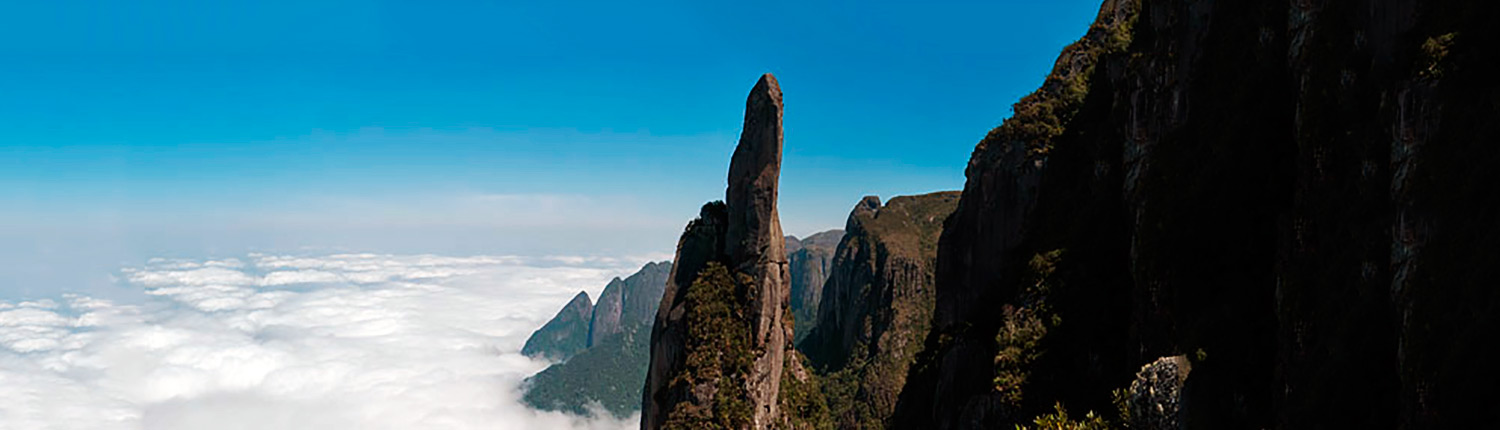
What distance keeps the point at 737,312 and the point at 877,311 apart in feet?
238

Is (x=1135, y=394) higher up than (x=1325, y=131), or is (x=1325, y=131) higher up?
(x=1325, y=131)

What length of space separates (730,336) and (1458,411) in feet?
217

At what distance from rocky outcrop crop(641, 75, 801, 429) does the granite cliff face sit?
76.4ft

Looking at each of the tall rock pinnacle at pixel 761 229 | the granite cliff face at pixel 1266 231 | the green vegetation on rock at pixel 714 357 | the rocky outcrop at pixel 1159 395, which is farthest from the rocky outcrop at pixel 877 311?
the rocky outcrop at pixel 1159 395

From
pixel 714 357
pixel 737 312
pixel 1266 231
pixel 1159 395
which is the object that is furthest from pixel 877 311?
pixel 1159 395

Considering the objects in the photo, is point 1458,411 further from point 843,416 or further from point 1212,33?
point 843,416

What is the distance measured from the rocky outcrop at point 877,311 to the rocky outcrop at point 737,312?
131 ft

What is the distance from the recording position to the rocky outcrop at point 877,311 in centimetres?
12766

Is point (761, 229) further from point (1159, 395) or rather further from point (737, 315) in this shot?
point (1159, 395)

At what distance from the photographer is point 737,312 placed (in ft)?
A: 279

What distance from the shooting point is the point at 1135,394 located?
34.3 meters

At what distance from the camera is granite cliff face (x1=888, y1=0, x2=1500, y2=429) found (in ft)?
66.9

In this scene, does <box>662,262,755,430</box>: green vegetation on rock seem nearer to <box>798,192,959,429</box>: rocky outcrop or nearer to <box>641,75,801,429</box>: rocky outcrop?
<box>641,75,801,429</box>: rocky outcrop

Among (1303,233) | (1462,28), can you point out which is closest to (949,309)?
(1303,233)
